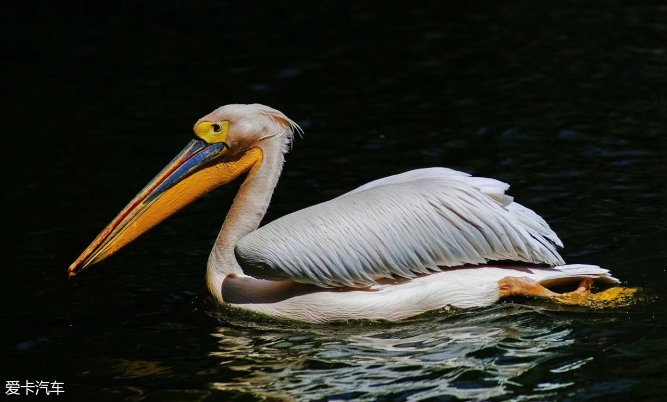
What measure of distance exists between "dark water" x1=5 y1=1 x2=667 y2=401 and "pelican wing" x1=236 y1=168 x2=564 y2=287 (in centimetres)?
28

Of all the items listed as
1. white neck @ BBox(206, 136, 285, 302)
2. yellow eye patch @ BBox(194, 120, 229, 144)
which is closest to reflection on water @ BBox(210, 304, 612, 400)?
white neck @ BBox(206, 136, 285, 302)

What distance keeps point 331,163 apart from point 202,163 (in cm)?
246

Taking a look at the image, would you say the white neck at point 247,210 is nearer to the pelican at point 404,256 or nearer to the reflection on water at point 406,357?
the pelican at point 404,256

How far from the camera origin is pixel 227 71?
10758 millimetres

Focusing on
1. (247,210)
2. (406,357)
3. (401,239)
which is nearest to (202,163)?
(247,210)

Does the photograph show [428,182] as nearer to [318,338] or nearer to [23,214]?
[318,338]

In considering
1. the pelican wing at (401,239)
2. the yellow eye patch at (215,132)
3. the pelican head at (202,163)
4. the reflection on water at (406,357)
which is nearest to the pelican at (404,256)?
the pelican wing at (401,239)

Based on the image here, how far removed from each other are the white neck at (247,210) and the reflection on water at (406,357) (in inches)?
15.1

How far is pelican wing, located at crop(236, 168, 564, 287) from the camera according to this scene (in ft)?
17.8

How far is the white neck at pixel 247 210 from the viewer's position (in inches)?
232

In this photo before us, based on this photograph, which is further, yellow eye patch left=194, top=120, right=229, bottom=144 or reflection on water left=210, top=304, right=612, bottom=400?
yellow eye patch left=194, top=120, right=229, bottom=144

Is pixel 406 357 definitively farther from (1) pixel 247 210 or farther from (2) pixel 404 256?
(1) pixel 247 210

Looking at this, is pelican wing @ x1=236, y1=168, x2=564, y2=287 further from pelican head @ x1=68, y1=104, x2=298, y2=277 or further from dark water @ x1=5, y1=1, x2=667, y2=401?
pelican head @ x1=68, y1=104, x2=298, y2=277

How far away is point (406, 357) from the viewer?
500 centimetres
